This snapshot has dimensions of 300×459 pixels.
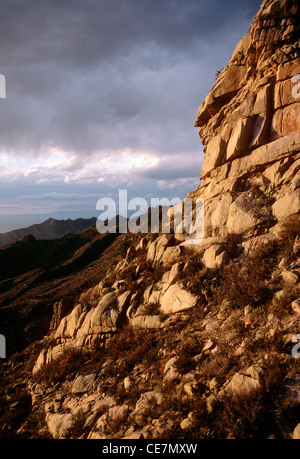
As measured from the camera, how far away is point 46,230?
10062 centimetres

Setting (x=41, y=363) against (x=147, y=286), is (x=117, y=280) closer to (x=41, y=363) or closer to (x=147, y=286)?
(x=147, y=286)

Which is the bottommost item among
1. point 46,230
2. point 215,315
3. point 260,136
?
point 215,315

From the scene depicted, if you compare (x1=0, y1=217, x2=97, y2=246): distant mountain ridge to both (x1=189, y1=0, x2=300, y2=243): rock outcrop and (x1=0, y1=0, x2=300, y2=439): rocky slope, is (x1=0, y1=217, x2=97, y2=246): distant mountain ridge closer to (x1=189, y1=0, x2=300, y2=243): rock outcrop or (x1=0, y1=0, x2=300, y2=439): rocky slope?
(x1=0, y1=0, x2=300, y2=439): rocky slope

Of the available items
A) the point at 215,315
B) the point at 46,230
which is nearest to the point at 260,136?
the point at 215,315

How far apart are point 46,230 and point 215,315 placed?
4140 inches

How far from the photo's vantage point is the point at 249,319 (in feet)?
21.7

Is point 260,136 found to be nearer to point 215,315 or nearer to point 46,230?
point 215,315

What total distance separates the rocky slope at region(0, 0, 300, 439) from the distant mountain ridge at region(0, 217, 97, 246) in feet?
280

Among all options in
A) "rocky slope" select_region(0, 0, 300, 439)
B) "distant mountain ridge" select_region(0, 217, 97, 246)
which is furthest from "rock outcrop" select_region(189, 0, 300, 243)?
"distant mountain ridge" select_region(0, 217, 97, 246)

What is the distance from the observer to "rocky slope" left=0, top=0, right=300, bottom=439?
16.4 feet

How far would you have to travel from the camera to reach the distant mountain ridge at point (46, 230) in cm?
9425

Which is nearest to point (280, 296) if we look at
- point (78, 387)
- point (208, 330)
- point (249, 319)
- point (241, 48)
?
point (249, 319)

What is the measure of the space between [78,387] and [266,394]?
639cm

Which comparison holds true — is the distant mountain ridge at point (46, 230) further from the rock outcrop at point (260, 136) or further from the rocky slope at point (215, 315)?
the rock outcrop at point (260, 136)
